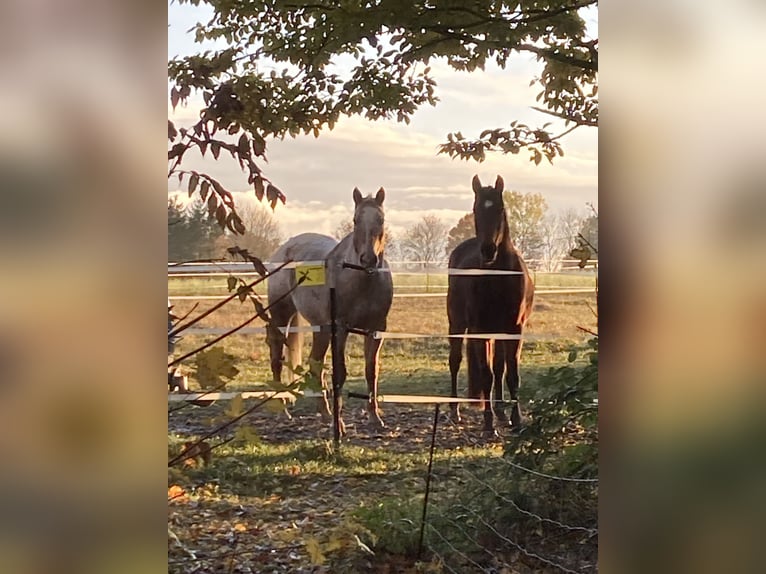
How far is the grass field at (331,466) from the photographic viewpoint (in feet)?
5.90

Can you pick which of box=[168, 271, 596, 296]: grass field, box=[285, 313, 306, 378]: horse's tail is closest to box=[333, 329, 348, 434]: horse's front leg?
box=[285, 313, 306, 378]: horse's tail

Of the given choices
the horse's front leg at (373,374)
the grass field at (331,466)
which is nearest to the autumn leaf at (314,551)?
the grass field at (331,466)

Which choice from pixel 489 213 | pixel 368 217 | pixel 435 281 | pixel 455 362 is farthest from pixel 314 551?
pixel 489 213

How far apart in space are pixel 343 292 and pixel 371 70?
611 mm

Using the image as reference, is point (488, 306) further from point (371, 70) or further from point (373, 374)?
point (371, 70)

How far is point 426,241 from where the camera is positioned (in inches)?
72.1

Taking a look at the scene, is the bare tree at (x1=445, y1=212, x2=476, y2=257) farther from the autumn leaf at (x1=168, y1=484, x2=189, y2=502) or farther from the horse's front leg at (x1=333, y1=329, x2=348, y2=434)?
the autumn leaf at (x1=168, y1=484, x2=189, y2=502)

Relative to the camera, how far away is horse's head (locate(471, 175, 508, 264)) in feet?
5.96
